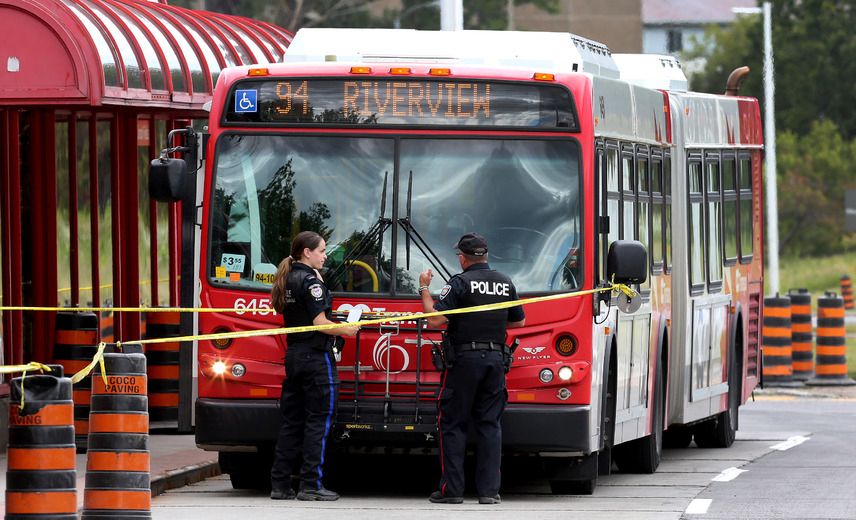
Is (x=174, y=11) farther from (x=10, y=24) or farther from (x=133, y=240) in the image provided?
(x=10, y=24)

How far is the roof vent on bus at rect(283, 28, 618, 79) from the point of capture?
44.9 ft

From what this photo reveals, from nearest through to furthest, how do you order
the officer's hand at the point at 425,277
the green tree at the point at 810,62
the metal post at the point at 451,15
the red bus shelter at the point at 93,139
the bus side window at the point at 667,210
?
the officer's hand at the point at 425,277
the red bus shelter at the point at 93,139
the bus side window at the point at 667,210
the metal post at the point at 451,15
the green tree at the point at 810,62

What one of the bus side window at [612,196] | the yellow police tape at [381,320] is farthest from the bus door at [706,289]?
the yellow police tape at [381,320]

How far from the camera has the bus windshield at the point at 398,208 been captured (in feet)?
42.5

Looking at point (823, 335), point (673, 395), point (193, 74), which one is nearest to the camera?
point (673, 395)

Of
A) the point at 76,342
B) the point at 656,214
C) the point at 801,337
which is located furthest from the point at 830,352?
the point at 76,342

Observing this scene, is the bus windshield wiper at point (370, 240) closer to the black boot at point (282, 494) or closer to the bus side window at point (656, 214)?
the black boot at point (282, 494)

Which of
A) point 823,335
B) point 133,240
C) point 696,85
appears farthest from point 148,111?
point 696,85

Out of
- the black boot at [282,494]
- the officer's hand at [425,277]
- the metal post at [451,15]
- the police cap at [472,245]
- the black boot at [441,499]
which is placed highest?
the metal post at [451,15]

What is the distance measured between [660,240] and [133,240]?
629 cm

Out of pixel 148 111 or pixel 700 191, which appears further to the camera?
pixel 148 111

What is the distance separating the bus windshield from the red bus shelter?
2.63ft

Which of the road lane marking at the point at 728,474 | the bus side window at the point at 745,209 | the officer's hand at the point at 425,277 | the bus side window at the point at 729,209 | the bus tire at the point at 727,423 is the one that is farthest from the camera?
the bus side window at the point at 745,209

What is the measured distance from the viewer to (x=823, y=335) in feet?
87.8
